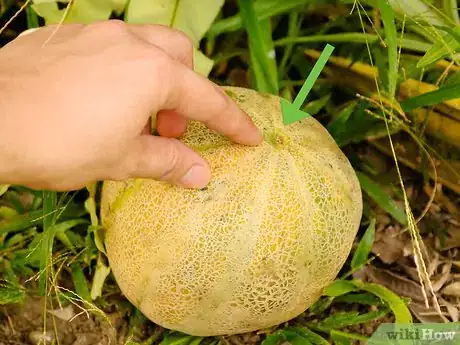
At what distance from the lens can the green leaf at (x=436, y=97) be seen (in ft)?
4.62

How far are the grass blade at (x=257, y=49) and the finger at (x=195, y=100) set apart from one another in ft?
1.33

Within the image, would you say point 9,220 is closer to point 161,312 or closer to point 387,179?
point 161,312

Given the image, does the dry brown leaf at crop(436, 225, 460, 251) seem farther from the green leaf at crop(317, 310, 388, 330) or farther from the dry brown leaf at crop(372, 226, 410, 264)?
the green leaf at crop(317, 310, 388, 330)

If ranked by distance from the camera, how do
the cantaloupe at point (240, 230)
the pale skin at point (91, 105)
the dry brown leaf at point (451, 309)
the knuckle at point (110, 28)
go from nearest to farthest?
the pale skin at point (91, 105)
the knuckle at point (110, 28)
the cantaloupe at point (240, 230)
the dry brown leaf at point (451, 309)

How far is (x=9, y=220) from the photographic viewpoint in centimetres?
164

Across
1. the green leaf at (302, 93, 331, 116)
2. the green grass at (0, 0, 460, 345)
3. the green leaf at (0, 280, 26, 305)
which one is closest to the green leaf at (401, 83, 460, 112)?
the green grass at (0, 0, 460, 345)

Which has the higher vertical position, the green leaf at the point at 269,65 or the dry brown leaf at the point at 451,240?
the green leaf at the point at 269,65

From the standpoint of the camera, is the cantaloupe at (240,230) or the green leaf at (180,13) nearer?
the cantaloupe at (240,230)

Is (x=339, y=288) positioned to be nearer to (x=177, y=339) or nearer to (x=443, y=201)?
(x=177, y=339)

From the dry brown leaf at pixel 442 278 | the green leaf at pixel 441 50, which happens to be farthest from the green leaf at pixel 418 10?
the dry brown leaf at pixel 442 278

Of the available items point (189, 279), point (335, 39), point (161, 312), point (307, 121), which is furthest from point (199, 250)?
point (335, 39)

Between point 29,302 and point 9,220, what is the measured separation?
8.0 inches

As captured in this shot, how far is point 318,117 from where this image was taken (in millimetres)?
1833

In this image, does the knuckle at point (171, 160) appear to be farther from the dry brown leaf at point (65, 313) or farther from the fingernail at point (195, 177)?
the dry brown leaf at point (65, 313)
